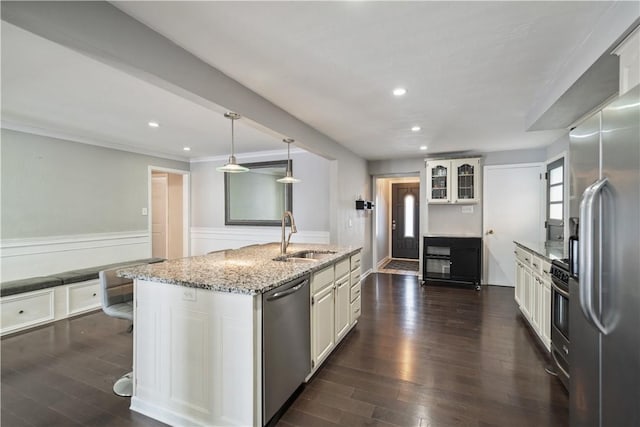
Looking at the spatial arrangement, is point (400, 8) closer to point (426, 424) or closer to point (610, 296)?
point (610, 296)

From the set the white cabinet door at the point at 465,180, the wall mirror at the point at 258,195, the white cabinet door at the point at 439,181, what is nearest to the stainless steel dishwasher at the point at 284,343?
the wall mirror at the point at 258,195

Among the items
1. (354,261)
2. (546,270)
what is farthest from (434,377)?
(546,270)

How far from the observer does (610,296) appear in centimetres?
116

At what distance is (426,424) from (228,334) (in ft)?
4.43

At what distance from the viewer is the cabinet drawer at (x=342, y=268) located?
279cm

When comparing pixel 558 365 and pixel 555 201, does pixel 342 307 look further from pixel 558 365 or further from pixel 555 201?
pixel 555 201

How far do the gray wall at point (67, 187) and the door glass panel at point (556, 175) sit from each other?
6456 mm

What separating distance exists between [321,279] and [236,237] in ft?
12.2

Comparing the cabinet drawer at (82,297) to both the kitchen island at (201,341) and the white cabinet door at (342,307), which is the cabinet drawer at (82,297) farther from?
the white cabinet door at (342,307)

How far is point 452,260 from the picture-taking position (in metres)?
5.20

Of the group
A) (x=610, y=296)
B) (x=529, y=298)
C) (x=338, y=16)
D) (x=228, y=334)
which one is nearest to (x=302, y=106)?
(x=338, y=16)

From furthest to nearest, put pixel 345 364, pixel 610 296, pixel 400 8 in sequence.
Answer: pixel 345 364, pixel 400 8, pixel 610 296

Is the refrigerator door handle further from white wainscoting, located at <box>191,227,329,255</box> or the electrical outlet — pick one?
white wainscoting, located at <box>191,227,329,255</box>

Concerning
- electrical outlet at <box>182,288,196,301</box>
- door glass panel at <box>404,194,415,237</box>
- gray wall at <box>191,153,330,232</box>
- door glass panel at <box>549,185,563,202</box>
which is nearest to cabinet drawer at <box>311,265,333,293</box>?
electrical outlet at <box>182,288,196,301</box>
